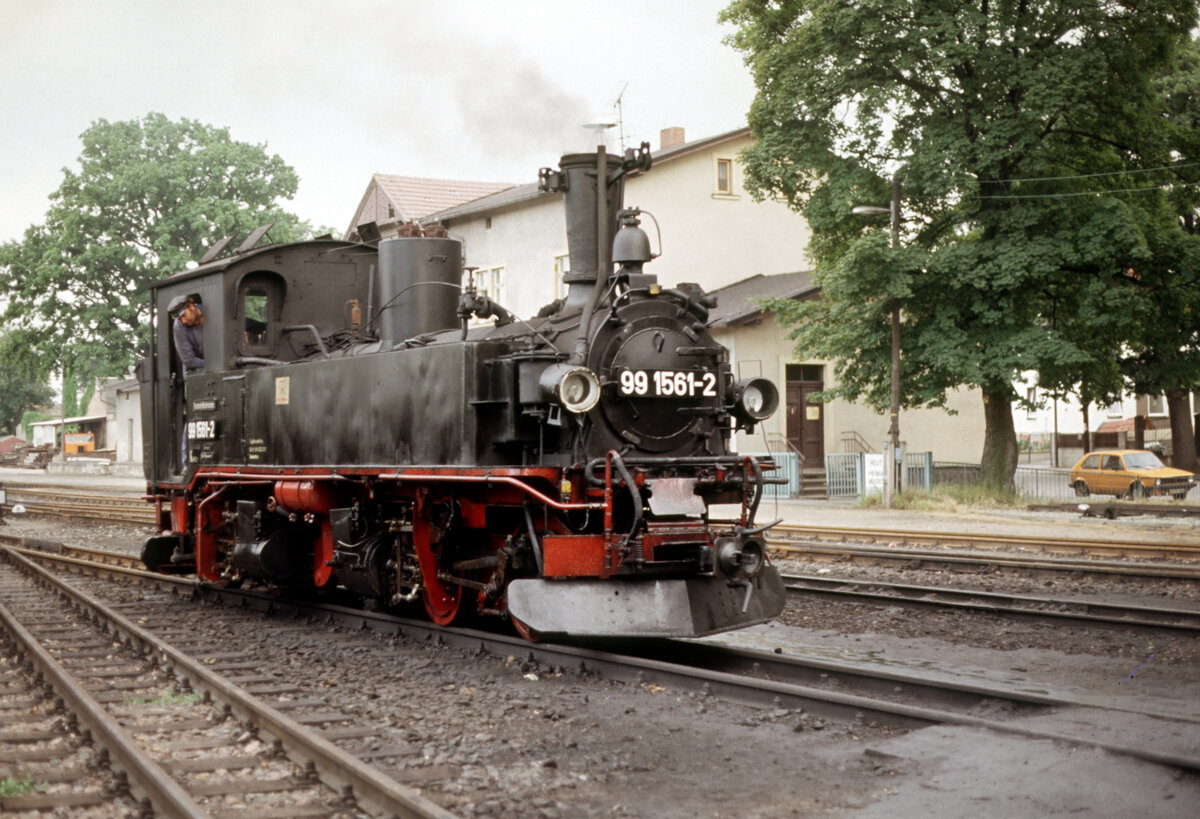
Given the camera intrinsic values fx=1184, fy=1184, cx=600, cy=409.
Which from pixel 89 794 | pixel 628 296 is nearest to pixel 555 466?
pixel 628 296

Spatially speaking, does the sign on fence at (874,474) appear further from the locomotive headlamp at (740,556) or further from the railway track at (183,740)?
the railway track at (183,740)

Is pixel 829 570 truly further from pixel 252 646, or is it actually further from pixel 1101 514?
pixel 1101 514

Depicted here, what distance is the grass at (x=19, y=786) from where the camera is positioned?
16.0 ft

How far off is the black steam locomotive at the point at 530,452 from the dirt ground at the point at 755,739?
24.2 inches

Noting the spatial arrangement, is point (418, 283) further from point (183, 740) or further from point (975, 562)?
point (975, 562)

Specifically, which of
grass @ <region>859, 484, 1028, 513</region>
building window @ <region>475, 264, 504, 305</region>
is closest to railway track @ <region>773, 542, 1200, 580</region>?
grass @ <region>859, 484, 1028, 513</region>

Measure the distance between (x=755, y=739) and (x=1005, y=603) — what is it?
16.8ft

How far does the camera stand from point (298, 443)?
9445 millimetres

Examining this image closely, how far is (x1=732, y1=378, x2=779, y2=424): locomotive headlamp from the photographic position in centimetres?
834

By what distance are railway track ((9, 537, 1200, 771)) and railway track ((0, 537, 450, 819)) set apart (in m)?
1.57

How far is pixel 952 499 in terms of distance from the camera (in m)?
21.7

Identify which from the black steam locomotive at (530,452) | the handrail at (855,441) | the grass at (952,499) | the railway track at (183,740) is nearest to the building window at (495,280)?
the handrail at (855,441)

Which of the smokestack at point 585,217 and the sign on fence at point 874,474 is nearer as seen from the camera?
the smokestack at point 585,217

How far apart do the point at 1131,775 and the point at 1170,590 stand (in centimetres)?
679
